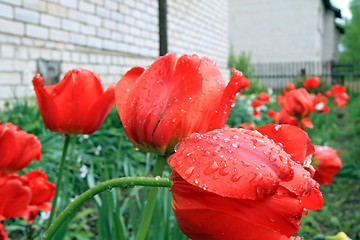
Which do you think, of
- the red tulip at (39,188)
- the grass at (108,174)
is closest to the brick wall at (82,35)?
the grass at (108,174)

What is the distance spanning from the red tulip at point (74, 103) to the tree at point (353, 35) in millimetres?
29366

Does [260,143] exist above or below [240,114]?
above

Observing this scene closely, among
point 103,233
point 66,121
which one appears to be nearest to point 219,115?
point 66,121

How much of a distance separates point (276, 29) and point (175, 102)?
2071 cm

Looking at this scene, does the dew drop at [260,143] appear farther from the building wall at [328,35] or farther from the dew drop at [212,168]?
the building wall at [328,35]

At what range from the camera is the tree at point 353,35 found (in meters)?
27.0

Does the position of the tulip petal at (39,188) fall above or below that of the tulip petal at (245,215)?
below

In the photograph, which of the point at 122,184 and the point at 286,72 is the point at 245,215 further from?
the point at 286,72

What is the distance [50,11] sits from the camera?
497 cm

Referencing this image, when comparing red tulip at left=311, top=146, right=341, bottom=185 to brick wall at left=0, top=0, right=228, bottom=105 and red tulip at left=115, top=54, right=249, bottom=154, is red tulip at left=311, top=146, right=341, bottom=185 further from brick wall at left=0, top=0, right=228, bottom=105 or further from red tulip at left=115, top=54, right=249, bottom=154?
brick wall at left=0, top=0, right=228, bottom=105

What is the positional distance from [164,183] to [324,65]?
70.9ft

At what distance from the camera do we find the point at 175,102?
18.6 inches

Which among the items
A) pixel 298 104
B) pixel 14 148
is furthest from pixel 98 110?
pixel 298 104

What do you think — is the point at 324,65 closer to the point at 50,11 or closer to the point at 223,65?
the point at 223,65
